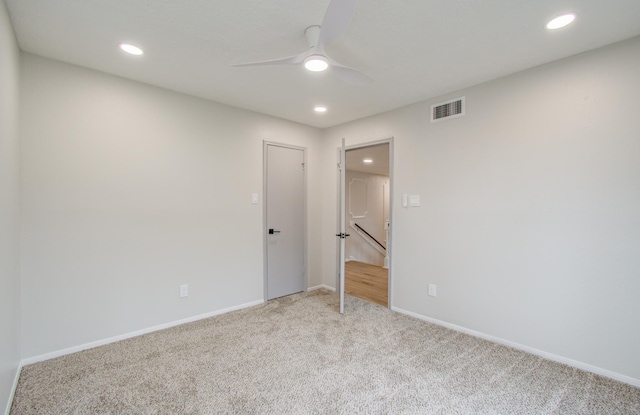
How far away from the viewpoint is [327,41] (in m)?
1.76

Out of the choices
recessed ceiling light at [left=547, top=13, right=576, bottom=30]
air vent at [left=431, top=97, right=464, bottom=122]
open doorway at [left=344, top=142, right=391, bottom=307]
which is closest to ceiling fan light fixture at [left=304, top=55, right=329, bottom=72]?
recessed ceiling light at [left=547, top=13, right=576, bottom=30]

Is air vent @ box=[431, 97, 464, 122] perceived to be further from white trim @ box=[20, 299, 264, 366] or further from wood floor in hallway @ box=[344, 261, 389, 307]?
white trim @ box=[20, 299, 264, 366]

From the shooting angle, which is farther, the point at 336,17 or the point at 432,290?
the point at 432,290

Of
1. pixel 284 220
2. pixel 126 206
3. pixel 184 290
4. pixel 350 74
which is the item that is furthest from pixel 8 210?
pixel 284 220

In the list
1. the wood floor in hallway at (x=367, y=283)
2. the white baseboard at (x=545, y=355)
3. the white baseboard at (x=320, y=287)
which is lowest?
the wood floor in hallway at (x=367, y=283)

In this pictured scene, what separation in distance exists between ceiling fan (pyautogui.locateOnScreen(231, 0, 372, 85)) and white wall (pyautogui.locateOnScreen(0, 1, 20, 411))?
4.63 feet

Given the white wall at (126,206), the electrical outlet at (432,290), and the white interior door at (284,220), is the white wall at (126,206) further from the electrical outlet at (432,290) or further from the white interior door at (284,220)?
the electrical outlet at (432,290)

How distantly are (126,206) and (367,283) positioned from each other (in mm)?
3594

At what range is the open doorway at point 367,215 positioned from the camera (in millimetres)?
5625

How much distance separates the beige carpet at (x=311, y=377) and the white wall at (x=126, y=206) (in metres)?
0.36

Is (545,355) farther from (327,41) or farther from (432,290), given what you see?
(327,41)

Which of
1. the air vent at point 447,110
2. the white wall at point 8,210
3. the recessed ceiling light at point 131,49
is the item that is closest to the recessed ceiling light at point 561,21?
the air vent at point 447,110

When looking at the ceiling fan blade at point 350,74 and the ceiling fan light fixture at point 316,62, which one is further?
the ceiling fan blade at point 350,74

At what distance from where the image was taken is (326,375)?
84.7 inches
